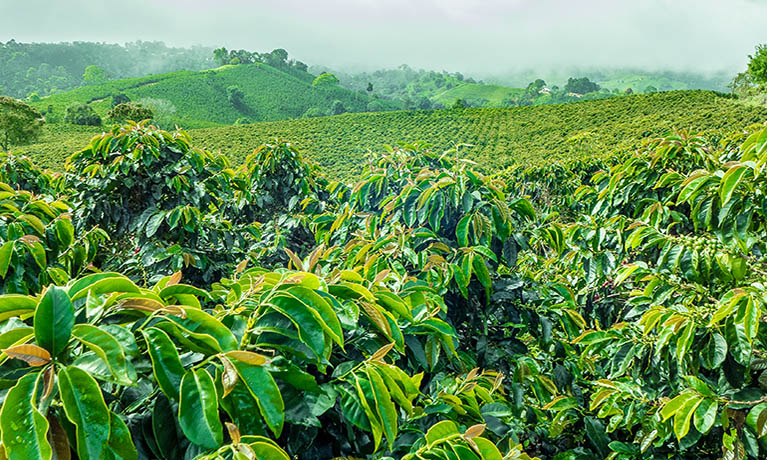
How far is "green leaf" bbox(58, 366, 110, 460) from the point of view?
0.60 meters

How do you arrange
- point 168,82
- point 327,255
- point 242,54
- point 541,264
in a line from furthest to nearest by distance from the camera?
point 242,54, point 168,82, point 541,264, point 327,255

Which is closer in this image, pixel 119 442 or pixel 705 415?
pixel 119 442

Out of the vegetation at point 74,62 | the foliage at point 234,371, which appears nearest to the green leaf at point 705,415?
the foliage at point 234,371

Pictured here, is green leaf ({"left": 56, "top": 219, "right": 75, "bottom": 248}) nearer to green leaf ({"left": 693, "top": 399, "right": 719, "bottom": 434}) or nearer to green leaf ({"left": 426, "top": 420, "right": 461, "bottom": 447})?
green leaf ({"left": 426, "top": 420, "right": 461, "bottom": 447})

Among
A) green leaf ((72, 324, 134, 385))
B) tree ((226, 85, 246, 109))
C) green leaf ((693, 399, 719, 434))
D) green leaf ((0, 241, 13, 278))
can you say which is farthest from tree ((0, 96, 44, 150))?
tree ((226, 85, 246, 109))

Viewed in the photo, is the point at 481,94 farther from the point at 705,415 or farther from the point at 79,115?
the point at 705,415

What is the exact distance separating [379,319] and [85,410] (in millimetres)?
607

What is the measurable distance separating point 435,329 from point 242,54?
101646 millimetres

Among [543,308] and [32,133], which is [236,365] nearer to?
[543,308]

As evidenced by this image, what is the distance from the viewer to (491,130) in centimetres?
3931

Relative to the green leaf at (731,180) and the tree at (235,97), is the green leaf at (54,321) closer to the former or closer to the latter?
the green leaf at (731,180)

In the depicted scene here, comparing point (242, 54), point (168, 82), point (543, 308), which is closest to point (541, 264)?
point (543, 308)

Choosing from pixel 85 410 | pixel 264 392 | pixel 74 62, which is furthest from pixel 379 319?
pixel 74 62

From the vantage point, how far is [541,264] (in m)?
5.09
